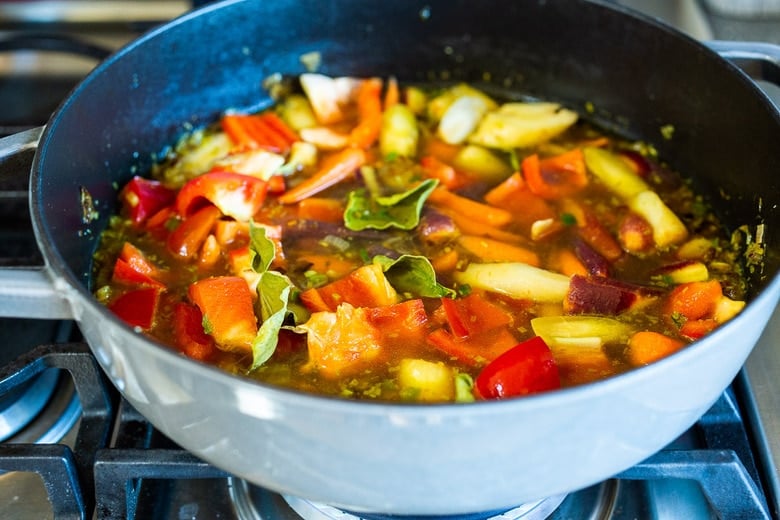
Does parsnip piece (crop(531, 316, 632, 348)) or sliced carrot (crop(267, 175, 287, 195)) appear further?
sliced carrot (crop(267, 175, 287, 195))

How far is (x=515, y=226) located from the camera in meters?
1.66

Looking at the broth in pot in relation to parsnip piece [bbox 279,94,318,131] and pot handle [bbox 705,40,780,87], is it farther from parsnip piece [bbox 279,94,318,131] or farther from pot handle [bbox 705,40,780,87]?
pot handle [bbox 705,40,780,87]

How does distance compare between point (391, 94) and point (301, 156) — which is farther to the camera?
point (391, 94)

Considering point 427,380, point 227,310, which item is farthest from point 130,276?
point 427,380

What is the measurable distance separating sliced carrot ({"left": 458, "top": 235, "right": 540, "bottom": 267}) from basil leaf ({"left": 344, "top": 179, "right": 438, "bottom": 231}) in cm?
11

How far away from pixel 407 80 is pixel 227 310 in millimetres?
851

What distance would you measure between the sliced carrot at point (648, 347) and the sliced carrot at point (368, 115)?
0.75m

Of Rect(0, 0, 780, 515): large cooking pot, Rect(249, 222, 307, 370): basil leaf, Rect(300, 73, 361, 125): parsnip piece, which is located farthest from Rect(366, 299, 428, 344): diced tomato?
Rect(300, 73, 361, 125): parsnip piece

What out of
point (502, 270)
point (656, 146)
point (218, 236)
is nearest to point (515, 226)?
point (502, 270)

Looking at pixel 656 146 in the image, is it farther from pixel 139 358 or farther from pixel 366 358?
pixel 139 358

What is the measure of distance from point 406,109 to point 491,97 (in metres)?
0.22

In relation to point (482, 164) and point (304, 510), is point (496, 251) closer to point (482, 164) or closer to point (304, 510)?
point (482, 164)

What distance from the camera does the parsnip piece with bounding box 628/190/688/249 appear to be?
1.62 metres

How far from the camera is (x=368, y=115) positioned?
6.20 ft
